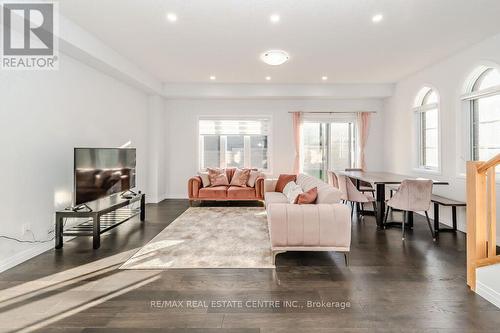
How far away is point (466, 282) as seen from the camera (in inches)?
101

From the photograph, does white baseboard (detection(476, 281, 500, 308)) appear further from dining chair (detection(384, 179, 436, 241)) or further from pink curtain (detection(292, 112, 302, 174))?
pink curtain (detection(292, 112, 302, 174))

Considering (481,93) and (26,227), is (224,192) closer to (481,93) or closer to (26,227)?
(26,227)

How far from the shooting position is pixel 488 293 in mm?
2287

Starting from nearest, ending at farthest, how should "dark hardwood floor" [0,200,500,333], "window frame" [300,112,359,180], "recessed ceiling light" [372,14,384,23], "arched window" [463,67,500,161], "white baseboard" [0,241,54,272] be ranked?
"dark hardwood floor" [0,200,500,333] → "white baseboard" [0,241,54,272] → "recessed ceiling light" [372,14,384,23] → "arched window" [463,67,500,161] → "window frame" [300,112,359,180]

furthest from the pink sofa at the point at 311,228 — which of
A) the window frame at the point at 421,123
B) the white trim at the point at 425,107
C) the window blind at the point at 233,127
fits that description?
the window blind at the point at 233,127

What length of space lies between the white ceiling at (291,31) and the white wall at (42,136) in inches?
33.7

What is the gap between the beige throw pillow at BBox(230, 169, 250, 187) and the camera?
6355mm

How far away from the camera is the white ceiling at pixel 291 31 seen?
10.00 ft

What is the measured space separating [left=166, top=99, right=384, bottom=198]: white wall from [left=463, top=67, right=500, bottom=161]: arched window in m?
2.79

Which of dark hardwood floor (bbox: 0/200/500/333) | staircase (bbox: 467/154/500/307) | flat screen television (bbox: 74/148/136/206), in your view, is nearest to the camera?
dark hardwood floor (bbox: 0/200/500/333)

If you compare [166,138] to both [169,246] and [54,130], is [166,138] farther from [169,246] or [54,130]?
[169,246]

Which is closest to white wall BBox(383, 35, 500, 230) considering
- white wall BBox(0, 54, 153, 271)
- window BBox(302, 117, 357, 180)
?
window BBox(302, 117, 357, 180)

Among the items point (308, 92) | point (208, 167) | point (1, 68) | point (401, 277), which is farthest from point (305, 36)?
point (208, 167)

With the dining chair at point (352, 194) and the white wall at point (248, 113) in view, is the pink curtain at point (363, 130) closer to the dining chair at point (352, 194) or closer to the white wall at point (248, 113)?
the white wall at point (248, 113)
